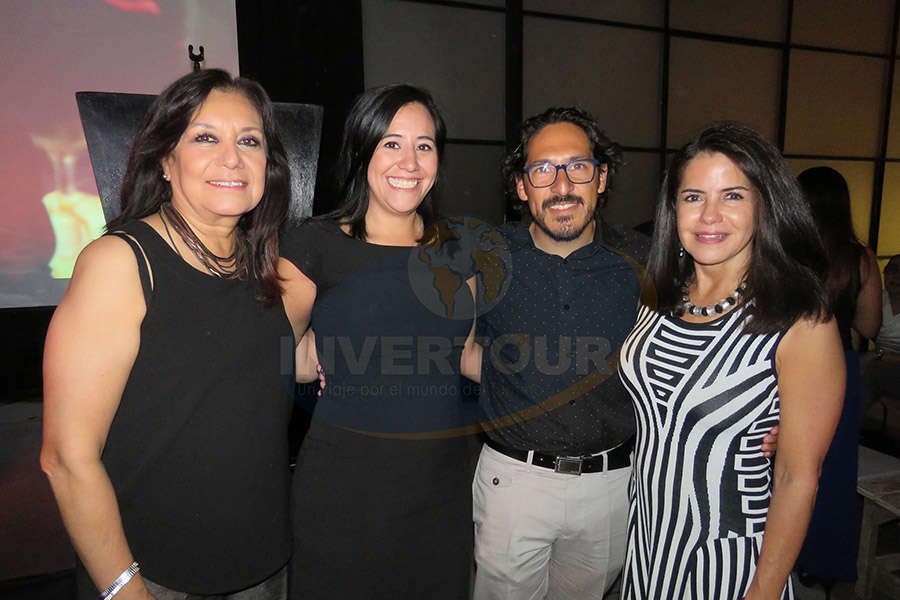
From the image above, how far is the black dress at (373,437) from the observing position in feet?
4.99

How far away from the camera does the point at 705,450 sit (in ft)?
4.27

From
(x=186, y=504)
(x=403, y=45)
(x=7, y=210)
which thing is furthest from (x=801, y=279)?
(x=7, y=210)

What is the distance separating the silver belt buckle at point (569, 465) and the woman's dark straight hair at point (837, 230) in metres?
1.63

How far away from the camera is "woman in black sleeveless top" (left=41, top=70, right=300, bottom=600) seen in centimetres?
104

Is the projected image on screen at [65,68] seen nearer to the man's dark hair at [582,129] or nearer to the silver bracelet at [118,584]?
the man's dark hair at [582,129]

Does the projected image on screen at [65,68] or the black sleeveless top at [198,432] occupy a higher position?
the projected image on screen at [65,68]

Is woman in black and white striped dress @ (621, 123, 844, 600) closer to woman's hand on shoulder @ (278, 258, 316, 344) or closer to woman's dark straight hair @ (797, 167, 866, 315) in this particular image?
woman's hand on shoulder @ (278, 258, 316, 344)

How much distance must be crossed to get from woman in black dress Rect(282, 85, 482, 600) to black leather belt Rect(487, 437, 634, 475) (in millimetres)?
187

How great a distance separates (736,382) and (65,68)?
15.5 ft

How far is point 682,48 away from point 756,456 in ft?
18.8

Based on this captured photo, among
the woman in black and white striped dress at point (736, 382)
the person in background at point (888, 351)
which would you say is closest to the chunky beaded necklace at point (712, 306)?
the woman in black and white striped dress at point (736, 382)
